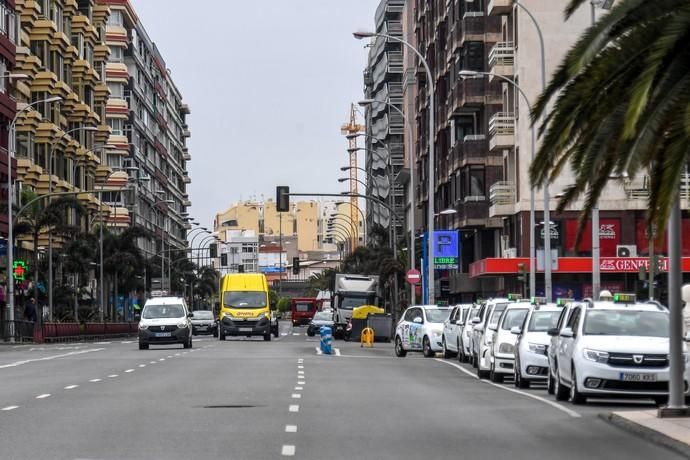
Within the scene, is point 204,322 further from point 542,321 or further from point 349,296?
point 542,321

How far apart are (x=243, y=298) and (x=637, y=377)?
4438cm

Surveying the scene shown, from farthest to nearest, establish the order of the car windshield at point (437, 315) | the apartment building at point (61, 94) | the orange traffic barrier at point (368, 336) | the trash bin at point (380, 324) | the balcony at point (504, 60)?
the apartment building at point (61, 94)
the balcony at point (504, 60)
the trash bin at point (380, 324)
the orange traffic barrier at point (368, 336)
the car windshield at point (437, 315)

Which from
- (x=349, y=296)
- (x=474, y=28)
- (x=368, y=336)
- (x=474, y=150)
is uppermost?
(x=474, y=28)

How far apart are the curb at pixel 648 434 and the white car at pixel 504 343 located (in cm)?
1043

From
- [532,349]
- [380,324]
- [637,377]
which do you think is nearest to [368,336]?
[380,324]

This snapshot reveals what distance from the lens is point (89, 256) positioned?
98.0 meters

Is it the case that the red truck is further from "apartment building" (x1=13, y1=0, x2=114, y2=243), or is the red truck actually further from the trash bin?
the trash bin

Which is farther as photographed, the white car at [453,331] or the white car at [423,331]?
the white car at [423,331]

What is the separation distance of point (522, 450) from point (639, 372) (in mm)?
7069


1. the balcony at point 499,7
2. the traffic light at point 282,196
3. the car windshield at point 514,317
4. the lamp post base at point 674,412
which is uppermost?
the balcony at point 499,7

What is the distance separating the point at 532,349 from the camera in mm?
28781

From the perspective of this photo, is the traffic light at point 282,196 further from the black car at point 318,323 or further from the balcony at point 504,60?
the black car at point 318,323

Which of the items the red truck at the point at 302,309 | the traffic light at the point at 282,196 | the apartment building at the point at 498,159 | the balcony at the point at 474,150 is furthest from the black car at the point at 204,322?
the red truck at the point at 302,309

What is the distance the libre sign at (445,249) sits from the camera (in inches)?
2633
